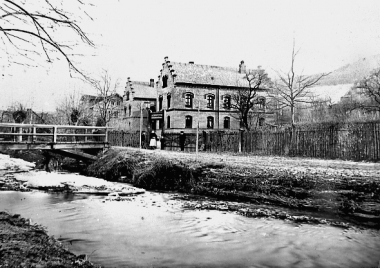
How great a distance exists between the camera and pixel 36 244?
18.7 ft

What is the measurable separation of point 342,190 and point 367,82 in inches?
520

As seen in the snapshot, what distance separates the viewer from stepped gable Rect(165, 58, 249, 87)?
4378cm

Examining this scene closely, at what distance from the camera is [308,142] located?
18.3 meters

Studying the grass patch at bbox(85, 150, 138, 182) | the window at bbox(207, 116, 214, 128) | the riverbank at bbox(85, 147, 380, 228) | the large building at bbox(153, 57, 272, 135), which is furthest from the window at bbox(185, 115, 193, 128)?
the riverbank at bbox(85, 147, 380, 228)

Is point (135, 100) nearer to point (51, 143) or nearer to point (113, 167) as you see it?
point (51, 143)

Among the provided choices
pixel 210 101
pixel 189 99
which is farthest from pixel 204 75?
pixel 189 99

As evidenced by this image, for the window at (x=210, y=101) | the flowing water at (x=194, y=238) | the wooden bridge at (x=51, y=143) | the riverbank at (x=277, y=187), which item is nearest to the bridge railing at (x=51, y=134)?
the wooden bridge at (x=51, y=143)

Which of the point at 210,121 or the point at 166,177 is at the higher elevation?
the point at 210,121

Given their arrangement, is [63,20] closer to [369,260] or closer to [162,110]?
[369,260]

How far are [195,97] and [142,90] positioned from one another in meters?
16.7

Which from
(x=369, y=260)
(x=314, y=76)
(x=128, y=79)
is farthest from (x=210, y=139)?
(x=128, y=79)

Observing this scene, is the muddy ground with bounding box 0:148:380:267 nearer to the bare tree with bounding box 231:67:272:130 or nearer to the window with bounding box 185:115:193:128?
the bare tree with bounding box 231:67:272:130

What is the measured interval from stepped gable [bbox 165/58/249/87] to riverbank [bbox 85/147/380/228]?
1123 inches

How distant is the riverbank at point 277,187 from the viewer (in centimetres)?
891
